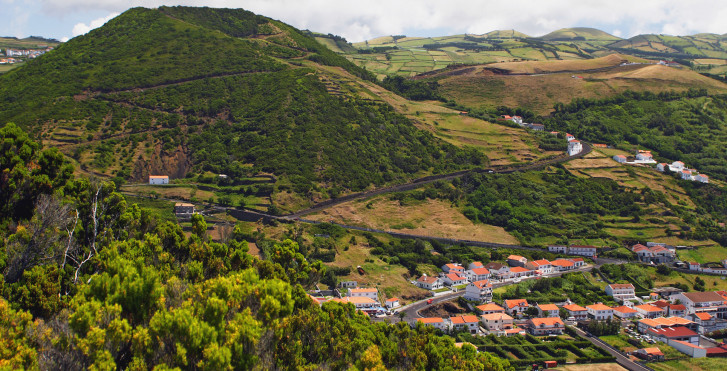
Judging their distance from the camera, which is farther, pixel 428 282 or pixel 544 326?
pixel 428 282

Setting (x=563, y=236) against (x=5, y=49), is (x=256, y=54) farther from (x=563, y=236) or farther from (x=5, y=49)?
(x=5, y=49)

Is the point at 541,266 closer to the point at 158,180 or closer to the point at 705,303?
the point at 705,303

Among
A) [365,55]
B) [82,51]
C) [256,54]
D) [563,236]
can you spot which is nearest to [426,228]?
[563,236]

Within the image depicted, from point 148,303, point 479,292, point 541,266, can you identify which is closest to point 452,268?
point 479,292

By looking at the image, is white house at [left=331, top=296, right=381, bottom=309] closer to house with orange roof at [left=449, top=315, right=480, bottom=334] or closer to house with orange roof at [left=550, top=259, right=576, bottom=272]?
house with orange roof at [left=449, top=315, right=480, bottom=334]

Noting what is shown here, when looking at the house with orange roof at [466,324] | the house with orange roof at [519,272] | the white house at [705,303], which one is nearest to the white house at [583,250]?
the house with orange roof at [519,272]

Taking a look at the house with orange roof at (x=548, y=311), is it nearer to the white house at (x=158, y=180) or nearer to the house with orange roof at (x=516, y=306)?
the house with orange roof at (x=516, y=306)
